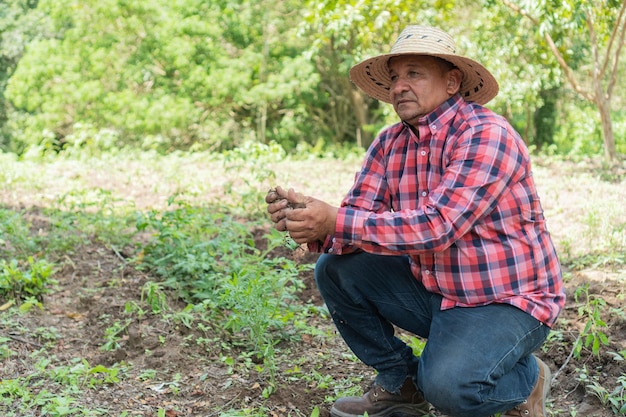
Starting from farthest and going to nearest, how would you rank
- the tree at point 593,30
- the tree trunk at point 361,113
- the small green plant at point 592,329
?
the tree trunk at point 361,113
the tree at point 593,30
the small green plant at point 592,329

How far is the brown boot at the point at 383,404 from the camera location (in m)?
2.84

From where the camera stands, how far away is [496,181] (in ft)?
7.97

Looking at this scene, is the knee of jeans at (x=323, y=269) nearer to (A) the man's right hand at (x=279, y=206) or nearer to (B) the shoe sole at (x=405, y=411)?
(A) the man's right hand at (x=279, y=206)

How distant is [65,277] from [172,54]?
10555mm

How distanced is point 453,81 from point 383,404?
126 cm

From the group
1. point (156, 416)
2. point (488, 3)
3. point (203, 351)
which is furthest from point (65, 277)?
point (488, 3)

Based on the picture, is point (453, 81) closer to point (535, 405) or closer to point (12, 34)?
point (535, 405)

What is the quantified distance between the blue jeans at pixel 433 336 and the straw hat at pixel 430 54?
0.70 metres

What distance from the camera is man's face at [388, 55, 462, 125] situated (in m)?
2.64

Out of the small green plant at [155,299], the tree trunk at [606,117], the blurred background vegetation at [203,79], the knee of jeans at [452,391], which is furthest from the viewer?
the blurred background vegetation at [203,79]

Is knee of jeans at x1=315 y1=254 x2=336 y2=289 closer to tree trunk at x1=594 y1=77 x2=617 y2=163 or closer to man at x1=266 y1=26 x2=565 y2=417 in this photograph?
man at x1=266 y1=26 x2=565 y2=417

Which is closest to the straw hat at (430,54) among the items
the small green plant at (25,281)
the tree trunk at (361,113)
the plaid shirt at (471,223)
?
the plaid shirt at (471,223)

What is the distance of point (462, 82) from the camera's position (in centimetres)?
278

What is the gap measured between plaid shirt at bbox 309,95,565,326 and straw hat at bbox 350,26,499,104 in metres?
0.10
